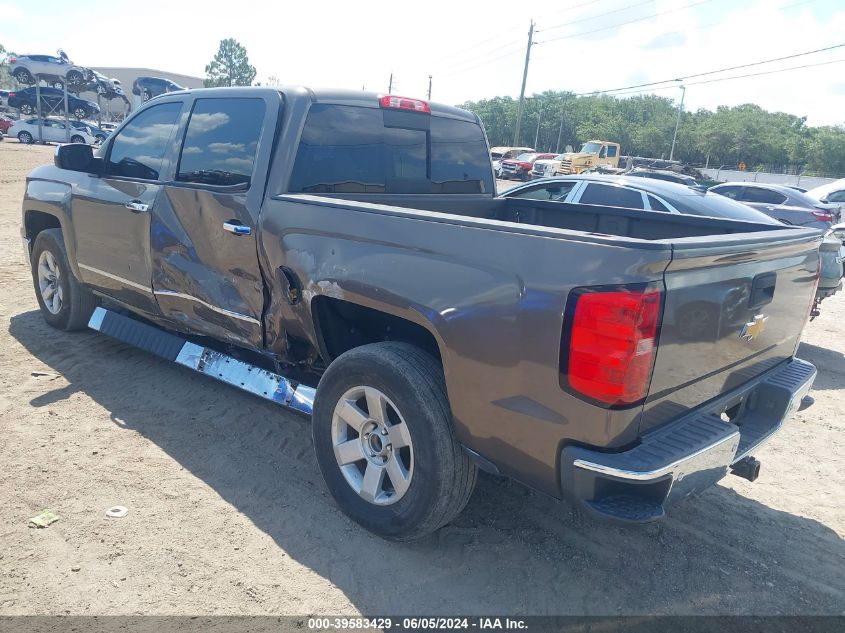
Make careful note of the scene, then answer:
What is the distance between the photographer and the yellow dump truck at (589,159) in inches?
1251

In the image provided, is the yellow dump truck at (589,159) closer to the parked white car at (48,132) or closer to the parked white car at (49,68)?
the parked white car at (49,68)

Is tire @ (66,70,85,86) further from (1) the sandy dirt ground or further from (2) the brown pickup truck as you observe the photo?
(1) the sandy dirt ground

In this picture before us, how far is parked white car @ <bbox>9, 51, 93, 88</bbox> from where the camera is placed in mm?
29078

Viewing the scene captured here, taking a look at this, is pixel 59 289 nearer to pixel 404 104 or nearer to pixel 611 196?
pixel 404 104

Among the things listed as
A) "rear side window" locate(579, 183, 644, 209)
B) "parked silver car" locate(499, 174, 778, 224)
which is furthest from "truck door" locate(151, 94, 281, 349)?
"rear side window" locate(579, 183, 644, 209)

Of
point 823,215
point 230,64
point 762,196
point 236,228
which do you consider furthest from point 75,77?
point 230,64

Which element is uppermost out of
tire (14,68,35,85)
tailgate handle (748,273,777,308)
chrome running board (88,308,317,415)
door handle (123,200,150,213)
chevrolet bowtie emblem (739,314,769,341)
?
tire (14,68,35,85)

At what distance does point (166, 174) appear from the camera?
4.08 metres

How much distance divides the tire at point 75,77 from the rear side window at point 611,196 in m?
29.7

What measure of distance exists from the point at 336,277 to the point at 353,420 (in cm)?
69

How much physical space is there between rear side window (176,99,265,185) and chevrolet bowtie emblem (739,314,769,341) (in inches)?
104

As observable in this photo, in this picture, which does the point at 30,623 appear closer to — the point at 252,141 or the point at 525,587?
the point at 525,587

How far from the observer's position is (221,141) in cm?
381

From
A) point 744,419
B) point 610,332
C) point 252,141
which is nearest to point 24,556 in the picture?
point 252,141
